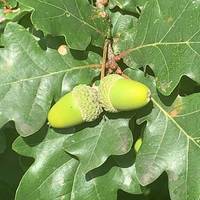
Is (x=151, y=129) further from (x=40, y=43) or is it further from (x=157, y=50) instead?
(x=40, y=43)

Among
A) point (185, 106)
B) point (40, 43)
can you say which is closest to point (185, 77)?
point (185, 106)

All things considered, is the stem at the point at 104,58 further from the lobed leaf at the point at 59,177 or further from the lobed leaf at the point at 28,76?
Result: the lobed leaf at the point at 59,177

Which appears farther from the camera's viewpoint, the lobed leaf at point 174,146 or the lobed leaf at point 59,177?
the lobed leaf at point 59,177

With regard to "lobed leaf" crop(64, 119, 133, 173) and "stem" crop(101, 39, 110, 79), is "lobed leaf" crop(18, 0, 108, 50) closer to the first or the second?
"stem" crop(101, 39, 110, 79)

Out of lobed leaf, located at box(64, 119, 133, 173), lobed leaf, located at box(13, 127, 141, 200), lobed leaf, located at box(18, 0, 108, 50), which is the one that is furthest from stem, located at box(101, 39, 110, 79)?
lobed leaf, located at box(13, 127, 141, 200)

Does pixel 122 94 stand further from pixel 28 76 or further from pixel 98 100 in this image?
pixel 28 76

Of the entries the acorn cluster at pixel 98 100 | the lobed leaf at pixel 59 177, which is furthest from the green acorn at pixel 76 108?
the lobed leaf at pixel 59 177
